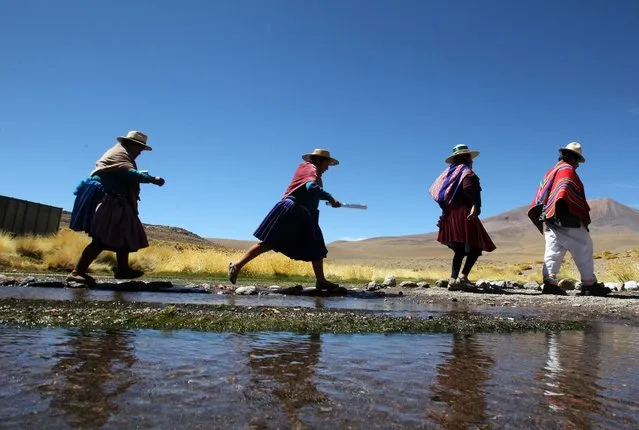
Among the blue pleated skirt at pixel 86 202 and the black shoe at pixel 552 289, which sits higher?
the blue pleated skirt at pixel 86 202

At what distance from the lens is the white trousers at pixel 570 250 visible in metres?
8.45

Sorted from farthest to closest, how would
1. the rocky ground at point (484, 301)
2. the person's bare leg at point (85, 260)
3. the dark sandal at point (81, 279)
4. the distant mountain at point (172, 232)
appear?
1. the distant mountain at point (172, 232)
2. the person's bare leg at point (85, 260)
3. the dark sandal at point (81, 279)
4. the rocky ground at point (484, 301)

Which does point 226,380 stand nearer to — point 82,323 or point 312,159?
point 82,323

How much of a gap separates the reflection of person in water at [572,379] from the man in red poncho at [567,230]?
5.28 metres

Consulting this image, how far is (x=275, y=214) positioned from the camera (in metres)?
8.10

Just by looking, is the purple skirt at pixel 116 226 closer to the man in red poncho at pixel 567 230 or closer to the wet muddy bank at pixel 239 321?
the wet muddy bank at pixel 239 321

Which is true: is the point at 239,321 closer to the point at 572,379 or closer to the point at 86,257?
the point at 572,379

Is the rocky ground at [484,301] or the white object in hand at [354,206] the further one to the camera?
the white object in hand at [354,206]

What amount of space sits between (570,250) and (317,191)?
4041mm

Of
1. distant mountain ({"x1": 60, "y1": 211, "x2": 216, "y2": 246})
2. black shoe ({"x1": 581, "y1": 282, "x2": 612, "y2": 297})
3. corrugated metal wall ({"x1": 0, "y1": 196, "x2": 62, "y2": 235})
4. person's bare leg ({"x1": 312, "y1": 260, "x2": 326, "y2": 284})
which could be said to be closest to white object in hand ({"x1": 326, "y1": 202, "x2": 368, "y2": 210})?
person's bare leg ({"x1": 312, "y1": 260, "x2": 326, "y2": 284})

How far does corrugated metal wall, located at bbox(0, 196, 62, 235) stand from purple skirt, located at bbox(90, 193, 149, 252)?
17098 millimetres

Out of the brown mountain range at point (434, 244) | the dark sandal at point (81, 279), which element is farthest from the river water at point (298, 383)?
the brown mountain range at point (434, 244)

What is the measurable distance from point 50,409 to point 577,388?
1771mm

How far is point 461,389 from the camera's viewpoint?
1.96m
